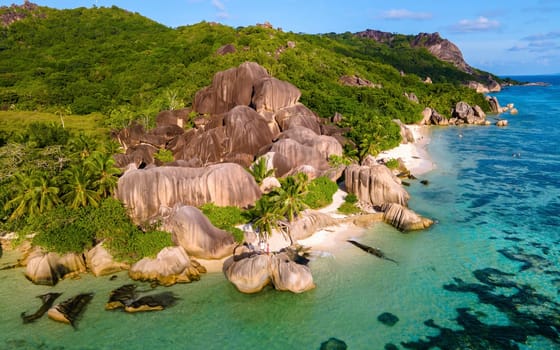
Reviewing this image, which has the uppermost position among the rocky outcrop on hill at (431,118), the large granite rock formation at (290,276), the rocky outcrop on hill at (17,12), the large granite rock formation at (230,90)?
the rocky outcrop on hill at (17,12)

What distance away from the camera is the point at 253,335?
57.4ft

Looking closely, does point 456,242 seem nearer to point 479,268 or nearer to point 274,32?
point 479,268

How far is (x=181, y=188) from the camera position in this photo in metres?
26.8

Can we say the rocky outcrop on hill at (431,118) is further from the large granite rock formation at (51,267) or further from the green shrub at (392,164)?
the large granite rock formation at (51,267)

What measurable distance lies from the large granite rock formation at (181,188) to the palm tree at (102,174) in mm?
663

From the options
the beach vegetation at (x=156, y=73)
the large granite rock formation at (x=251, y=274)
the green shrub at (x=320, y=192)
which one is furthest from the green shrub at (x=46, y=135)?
the large granite rock formation at (x=251, y=274)

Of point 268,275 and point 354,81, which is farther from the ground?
point 354,81

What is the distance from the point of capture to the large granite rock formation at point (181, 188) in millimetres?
25969

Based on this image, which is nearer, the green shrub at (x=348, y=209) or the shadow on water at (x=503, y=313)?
the shadow on water at (x=503, y=313)

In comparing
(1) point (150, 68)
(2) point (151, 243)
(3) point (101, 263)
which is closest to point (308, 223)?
(2) point (151, 243)

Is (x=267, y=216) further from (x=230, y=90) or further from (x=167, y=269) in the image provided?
(x=230, y=90)

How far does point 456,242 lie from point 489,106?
285ft

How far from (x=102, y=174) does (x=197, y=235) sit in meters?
8.80

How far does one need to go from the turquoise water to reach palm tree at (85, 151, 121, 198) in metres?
6.64
